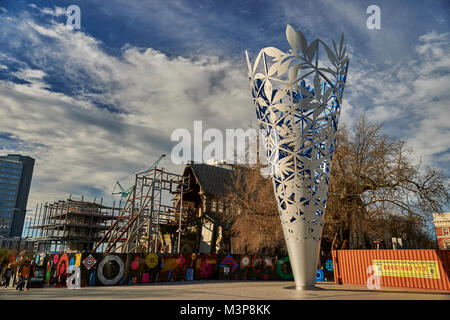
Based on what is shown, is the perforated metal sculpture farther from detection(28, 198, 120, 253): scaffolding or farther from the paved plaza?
detection(28, 198, 120, 253): scaffolding

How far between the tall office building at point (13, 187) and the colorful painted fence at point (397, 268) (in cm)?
10344

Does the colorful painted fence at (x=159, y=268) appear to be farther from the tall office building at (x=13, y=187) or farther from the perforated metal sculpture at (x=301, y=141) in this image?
the tall office building at (x=13, y=187)

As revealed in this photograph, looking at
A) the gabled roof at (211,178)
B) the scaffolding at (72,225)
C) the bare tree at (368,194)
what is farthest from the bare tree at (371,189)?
the scaffolding at (72,225)

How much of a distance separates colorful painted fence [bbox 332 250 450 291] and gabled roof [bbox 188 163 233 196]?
1963 centimetres

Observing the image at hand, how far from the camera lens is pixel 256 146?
81.6ft

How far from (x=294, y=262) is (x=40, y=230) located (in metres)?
66.1

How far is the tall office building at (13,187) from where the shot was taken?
106 metres

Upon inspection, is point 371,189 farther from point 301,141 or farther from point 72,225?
point 72,225

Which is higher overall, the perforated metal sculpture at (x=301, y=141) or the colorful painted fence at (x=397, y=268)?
the perforated metal sculpture at (x=301, y=141)

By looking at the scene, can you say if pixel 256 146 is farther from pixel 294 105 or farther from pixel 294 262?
pixel 294 262

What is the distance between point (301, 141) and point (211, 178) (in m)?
26.1

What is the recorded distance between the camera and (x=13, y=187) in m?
110

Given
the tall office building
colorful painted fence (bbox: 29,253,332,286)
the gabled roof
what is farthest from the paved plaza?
the tall office building
